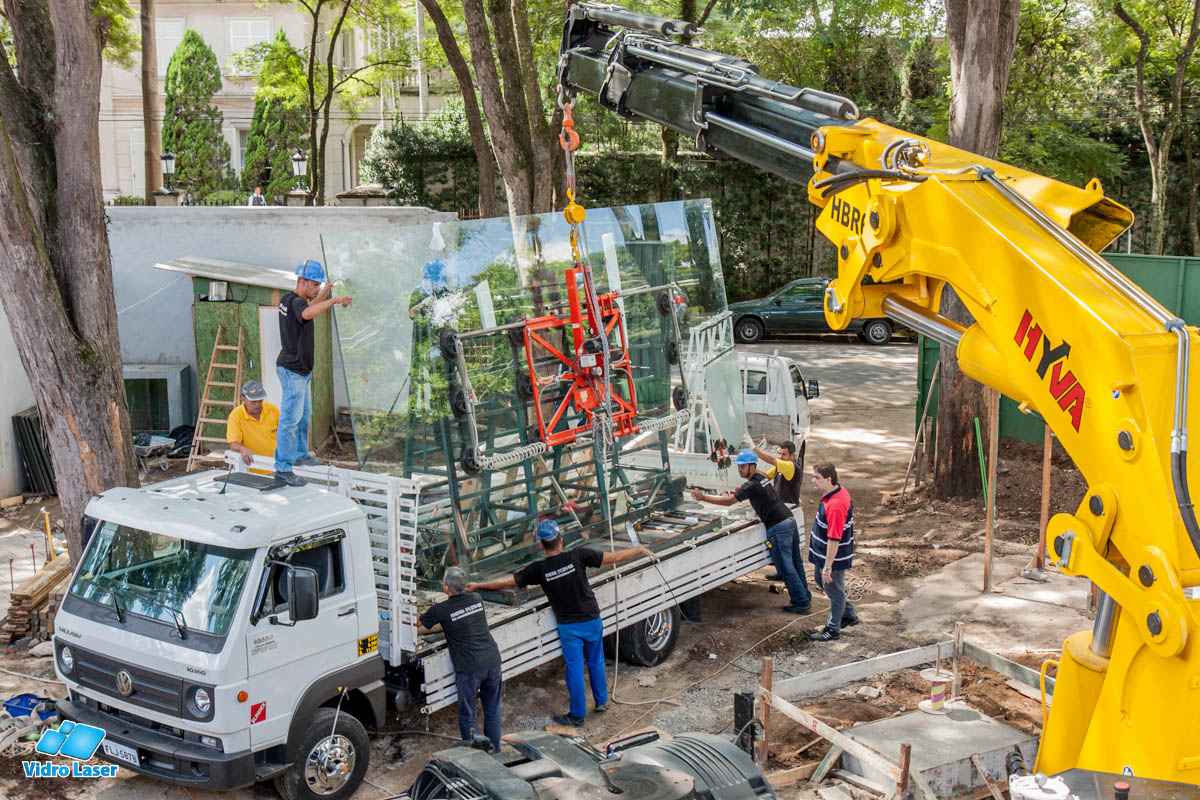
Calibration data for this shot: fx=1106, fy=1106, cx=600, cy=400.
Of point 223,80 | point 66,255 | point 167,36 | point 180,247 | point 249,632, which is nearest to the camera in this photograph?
point 249,632

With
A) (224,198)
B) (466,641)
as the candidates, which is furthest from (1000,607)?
(224,198)

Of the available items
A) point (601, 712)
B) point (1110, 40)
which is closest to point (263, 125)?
point (1110, 40)

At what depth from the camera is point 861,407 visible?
802 inches

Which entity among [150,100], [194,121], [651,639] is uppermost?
[194,121]

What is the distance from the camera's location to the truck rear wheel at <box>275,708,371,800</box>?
22.8 feet

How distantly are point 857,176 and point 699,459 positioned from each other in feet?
20.9

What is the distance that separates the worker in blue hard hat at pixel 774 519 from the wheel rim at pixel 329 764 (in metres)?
4.39

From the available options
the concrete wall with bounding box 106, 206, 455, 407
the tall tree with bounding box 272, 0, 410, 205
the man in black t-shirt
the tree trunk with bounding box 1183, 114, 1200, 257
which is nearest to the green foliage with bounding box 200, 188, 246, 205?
the tall tree with bounding box 272, 0, 410, 205

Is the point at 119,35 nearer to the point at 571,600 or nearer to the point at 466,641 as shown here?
the point at 571,600

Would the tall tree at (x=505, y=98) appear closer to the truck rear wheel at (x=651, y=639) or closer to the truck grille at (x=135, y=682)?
the truck rear wheel at (x=651, y=639)

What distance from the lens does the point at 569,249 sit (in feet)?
32.2

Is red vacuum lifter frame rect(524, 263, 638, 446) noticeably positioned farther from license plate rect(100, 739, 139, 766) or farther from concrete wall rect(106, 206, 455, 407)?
concrete wall rect(106, 206, 455, 407)

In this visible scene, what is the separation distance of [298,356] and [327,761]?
3.13 meters

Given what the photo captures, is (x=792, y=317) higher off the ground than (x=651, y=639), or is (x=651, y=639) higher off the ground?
(x=792, y=317)
